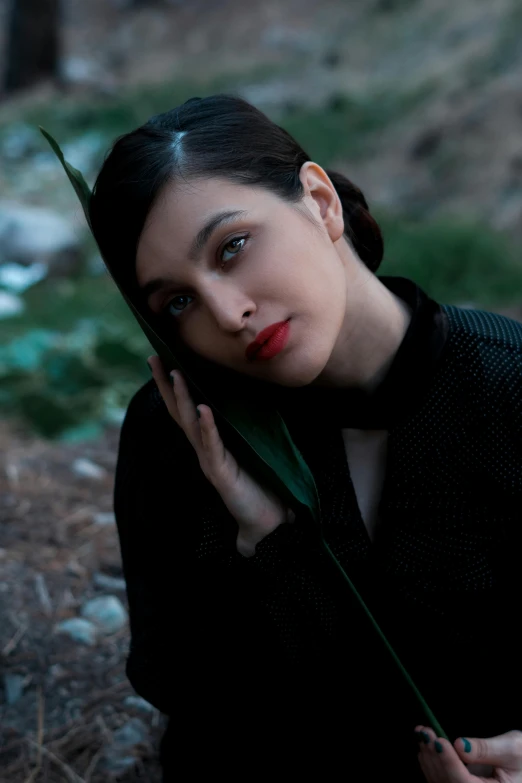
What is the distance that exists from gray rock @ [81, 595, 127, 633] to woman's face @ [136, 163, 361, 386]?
4.43 feet

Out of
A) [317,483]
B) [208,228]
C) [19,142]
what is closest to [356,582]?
[317,483]

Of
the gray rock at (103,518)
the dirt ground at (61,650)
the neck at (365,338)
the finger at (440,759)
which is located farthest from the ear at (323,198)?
the gray rock at (103,518)

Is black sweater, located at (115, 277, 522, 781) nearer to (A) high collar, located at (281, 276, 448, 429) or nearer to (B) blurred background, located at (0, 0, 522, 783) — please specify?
(A) high collar, located at (281, 276, 448, 429)

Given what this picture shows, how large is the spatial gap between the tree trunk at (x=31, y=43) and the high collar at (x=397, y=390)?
1012 cm

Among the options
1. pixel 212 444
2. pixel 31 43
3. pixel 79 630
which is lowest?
pixel 79 630

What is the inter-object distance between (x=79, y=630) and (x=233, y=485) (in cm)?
127

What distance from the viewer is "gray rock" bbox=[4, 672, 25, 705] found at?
90.7 inches

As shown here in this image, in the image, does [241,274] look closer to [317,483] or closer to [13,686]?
[317,483]

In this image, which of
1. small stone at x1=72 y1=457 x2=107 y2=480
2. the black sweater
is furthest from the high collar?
small stone at x1=72 y1=457 x2=107 y2=480

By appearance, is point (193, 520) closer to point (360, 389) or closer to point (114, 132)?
point (360, 389)

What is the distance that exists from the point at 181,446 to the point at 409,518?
1.46 ft

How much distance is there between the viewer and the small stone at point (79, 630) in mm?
2521

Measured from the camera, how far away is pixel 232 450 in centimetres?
153

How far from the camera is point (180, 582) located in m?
1.67
